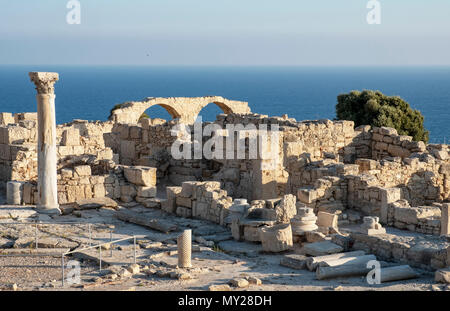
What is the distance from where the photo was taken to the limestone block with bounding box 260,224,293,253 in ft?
45.4

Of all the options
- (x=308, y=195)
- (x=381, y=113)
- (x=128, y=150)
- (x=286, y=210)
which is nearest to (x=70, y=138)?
(x=128, y=150)

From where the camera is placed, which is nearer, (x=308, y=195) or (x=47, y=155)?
(x=308, y=195)

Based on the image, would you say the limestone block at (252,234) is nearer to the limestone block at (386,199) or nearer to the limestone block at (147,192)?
the limestone block at (386,199)

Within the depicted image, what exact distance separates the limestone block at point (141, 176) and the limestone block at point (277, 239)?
4984mm

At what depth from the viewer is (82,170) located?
722 inches

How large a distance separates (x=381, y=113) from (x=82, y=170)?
1871cm

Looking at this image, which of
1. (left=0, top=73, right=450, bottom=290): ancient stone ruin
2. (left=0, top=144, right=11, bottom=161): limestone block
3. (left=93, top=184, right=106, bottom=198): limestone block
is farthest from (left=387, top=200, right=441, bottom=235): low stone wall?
(left=0, top=144, right=11, bottom=161): limestone block

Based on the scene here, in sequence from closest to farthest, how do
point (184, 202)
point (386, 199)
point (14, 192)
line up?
point (386, 199), point (184, 202), point (14, 192)

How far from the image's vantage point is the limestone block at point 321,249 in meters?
13.2

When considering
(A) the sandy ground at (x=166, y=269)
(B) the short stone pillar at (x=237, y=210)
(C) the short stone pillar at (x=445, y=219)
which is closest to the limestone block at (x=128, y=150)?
(A) the sandy ground at (x=166, y=269)

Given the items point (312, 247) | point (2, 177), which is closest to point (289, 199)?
point (312, 247)

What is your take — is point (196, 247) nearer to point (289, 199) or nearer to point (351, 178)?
point (289, 199)

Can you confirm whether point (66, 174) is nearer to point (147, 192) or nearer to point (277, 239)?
point (147, 192)

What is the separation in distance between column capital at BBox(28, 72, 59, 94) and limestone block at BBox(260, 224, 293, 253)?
624cm
